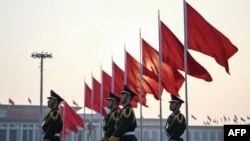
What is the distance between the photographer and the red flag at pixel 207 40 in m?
14.4

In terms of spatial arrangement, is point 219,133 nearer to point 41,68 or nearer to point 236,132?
point 41,68

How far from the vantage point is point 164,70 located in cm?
1859

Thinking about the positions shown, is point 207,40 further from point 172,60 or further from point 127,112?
point 127,112

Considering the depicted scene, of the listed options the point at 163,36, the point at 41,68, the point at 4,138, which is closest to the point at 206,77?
the point at 163,36

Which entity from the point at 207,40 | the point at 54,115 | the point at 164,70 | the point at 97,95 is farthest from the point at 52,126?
the point at 97,95

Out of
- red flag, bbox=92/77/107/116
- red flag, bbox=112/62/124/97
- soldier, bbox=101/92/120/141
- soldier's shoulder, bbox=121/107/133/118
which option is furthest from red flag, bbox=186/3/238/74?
red flag, bbox=92/77/107/116

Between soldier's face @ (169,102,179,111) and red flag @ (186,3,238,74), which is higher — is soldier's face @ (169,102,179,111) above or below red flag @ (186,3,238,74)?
below

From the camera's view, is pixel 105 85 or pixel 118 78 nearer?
pixel 118 78

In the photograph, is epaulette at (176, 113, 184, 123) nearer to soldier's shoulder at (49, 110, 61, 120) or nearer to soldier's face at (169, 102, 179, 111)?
soldier's face at (169, 102, 179, 111)

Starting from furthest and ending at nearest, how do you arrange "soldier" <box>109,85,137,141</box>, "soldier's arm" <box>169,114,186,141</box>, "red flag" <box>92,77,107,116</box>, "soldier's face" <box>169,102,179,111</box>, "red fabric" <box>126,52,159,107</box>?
1. "red flag" <box>92,77,107,116</box>
2. "red fabric" <box>126,52,159,107</box>
3. "soldier's face" <box>169,102,179,111</box>
4. "soldier's arm" <box>169,114,186,141</box>
5. "soldier" <box>109,85,137,141</box>

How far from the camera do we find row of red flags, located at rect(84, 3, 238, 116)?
48.1 feet

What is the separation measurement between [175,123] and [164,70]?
7.00m

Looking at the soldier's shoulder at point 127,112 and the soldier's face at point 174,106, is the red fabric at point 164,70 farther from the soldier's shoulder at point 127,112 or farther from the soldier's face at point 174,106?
the soldier's shoulder at point 127,112

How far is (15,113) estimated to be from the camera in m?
90.4
